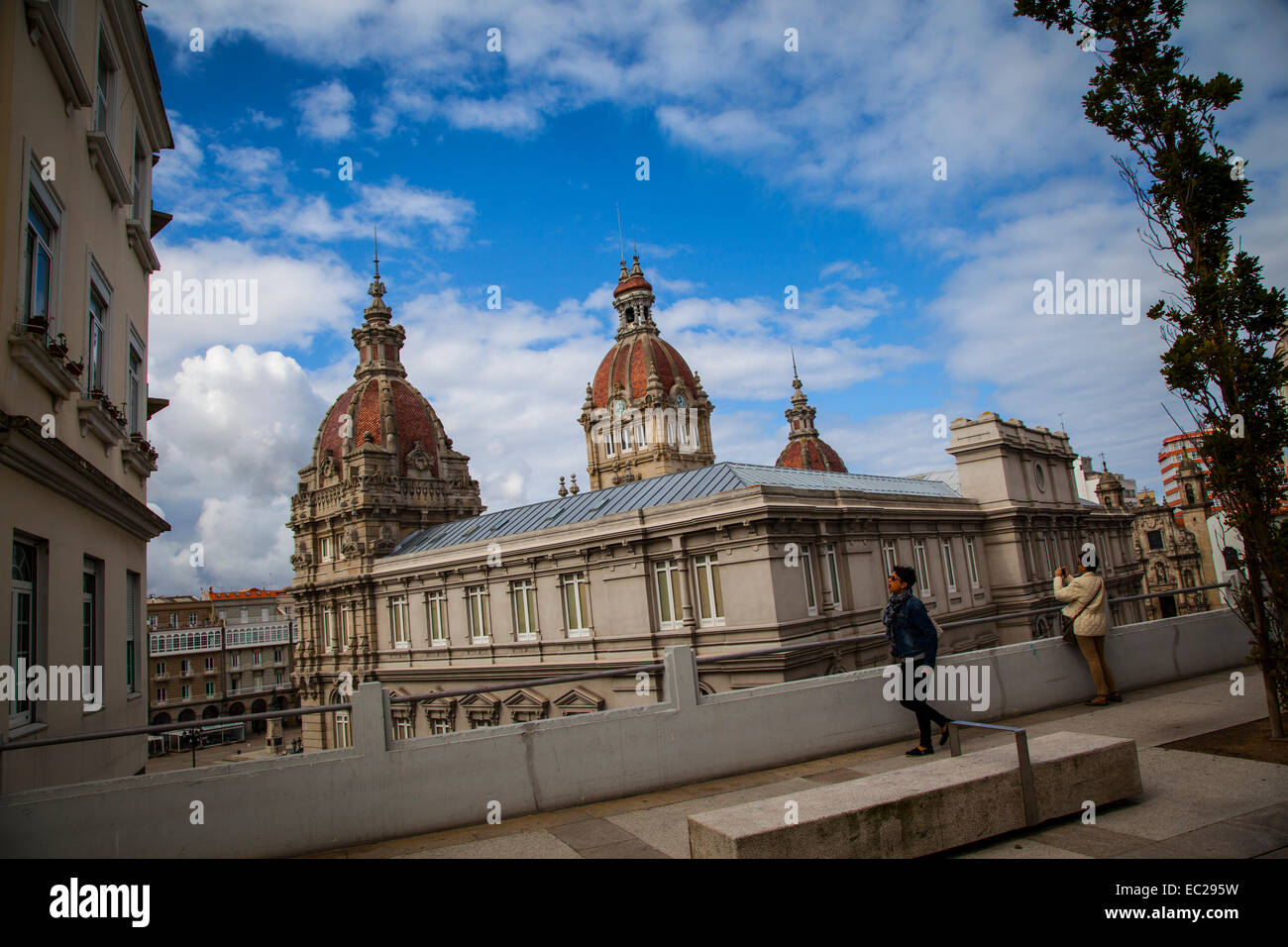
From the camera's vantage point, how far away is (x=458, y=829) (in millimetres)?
8203

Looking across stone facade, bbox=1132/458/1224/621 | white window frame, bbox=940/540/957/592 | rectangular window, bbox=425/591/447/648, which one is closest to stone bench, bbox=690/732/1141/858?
white window frame, bbox=940/540/957/592

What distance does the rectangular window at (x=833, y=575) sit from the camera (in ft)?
88.2

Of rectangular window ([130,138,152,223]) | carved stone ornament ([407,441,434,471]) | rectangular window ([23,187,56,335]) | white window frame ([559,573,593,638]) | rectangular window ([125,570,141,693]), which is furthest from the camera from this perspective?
carved stone ornament ([407,441,434,471])

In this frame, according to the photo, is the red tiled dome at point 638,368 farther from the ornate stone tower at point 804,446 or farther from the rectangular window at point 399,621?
the rectangular window at point 399,621

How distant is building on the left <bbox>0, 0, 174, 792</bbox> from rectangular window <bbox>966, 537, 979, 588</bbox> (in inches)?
1203

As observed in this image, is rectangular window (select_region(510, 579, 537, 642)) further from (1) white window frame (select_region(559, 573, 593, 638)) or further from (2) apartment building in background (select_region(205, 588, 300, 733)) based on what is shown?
(2) apartment building in background (select_region(205, 588, 300, 733))

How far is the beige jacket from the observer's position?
11922 mm

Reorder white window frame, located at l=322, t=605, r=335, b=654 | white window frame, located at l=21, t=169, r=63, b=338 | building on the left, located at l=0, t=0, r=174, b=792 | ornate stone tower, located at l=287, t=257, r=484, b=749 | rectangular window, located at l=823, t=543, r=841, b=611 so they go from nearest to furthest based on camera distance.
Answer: building on the left, located at l=0, t=0, r=174, b=792 < white window frame, located at l=21, t=169, r=63, b=338 < rectangular window, located at l=823, t=543, r=841, b=611 < ornate stone tower, located at l=287, t=257, r=484, b=749 < white window frame, located at l=322, t=605, r=335, b=654

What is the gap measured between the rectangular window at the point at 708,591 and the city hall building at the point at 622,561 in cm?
6

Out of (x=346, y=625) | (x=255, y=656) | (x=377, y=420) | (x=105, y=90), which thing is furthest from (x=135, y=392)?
(x=255, y=656)

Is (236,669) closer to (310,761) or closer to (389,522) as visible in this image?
(389,522)

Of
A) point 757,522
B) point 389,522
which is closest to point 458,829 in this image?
point 757,522

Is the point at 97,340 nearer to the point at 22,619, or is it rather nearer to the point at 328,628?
the point at 22,619

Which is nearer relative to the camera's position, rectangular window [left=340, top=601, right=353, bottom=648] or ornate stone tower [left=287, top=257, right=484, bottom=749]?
rectangular window [left=340, top=601, right=353, bottom=648]
